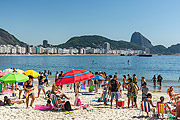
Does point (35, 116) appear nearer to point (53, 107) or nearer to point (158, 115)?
point (53, 107)

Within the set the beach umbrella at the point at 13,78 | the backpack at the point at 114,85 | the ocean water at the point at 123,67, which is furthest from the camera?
the ocean water at the point at 123,67

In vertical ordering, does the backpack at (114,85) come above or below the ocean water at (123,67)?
above

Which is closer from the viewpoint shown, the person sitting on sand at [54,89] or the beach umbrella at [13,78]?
the person sitting on sand at [54,89]

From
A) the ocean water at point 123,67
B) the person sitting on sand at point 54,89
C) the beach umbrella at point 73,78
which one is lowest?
the ocean water at point 123,67

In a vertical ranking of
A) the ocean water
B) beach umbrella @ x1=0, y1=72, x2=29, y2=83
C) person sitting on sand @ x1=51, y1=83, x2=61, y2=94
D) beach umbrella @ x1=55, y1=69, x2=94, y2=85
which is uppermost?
beach umbrella @ x1=55, y1=69, x2=94, y2=85

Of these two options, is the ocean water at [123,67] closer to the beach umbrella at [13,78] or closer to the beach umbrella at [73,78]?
the beach umbrella at [73,78]

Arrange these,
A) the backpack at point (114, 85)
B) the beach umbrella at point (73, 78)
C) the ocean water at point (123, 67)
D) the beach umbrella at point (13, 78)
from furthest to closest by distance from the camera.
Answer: the ocean water at point (123, 67) → the beach umbrella at point (13, 78) → the backpack at point (114, 85) → the beach umbrella at point (73, 78)

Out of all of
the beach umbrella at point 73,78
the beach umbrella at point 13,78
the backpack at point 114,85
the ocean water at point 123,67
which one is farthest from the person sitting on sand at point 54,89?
the ocean water at point 123,67

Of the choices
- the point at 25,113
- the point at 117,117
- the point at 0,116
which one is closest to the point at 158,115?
the point at 117,117

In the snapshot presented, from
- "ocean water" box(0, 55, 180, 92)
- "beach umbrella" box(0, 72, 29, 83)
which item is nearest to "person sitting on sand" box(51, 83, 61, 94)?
"beach umbrella" box(0, 72, 29, 83)

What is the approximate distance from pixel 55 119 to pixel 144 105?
10.9ft

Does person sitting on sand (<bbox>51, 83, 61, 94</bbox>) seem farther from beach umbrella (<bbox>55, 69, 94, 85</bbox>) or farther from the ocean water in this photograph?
the ocean water

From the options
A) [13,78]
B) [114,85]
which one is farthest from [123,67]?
[13,78]

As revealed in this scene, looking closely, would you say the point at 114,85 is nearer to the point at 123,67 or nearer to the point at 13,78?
the point at 13,78
